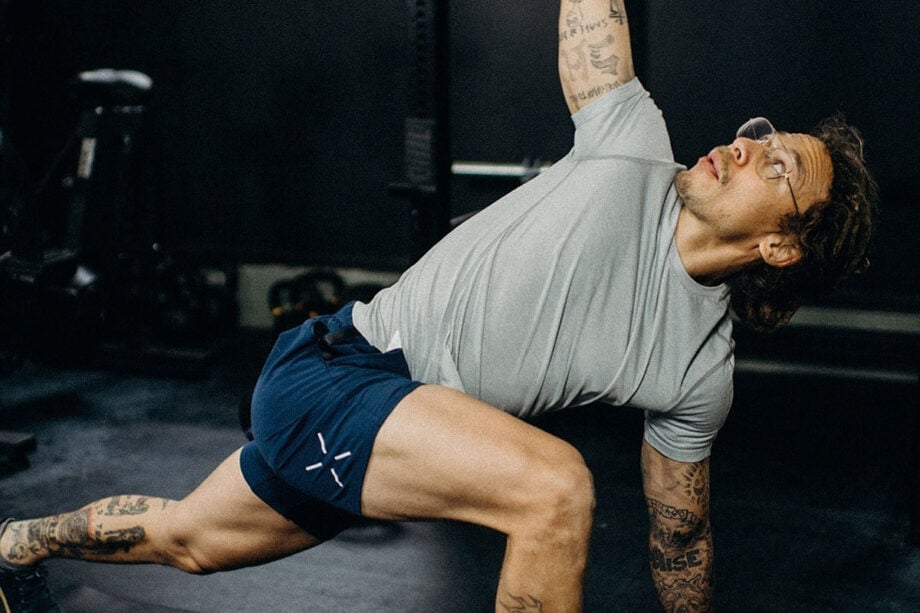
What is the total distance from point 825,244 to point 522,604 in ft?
2.78

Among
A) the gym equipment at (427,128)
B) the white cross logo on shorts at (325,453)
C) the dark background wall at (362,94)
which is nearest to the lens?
the white cross logo on shorts at (325,453)

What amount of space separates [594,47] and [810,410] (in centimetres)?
223

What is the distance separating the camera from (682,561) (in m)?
1.87

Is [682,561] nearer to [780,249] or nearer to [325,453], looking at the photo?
[780,249]

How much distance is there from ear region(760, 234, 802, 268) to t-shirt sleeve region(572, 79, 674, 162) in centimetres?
24

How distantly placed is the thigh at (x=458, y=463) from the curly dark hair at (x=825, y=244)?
0.59m

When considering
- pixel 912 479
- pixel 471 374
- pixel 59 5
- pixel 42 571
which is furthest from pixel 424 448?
pixel 59 5

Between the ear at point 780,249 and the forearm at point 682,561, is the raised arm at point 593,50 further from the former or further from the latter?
the forearm at point 682,561

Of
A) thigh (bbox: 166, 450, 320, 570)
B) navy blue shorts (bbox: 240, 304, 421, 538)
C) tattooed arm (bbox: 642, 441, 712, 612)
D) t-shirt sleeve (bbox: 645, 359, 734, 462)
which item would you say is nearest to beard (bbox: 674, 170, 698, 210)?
t-shirt sleeve (bbox: 645, 359, 734, 462)

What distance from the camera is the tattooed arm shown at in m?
1.83

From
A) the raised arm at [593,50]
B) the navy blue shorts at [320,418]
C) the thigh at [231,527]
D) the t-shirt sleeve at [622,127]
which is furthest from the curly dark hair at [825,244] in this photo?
the thigh at [231,527]

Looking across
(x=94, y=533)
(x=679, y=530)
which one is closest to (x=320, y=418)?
(x=94, y=533)

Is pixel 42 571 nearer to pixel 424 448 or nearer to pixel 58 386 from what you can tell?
pixel 424 448

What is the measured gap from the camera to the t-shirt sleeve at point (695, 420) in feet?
5.76
